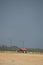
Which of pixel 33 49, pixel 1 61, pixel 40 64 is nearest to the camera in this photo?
pixel 40 64

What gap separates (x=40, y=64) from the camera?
136 cm

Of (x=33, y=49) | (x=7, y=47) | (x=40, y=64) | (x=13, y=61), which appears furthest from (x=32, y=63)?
(x=7, y=47)

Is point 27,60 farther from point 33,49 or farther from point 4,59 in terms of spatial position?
point 33,49

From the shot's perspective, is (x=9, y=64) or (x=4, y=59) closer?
(x=9, y=64)

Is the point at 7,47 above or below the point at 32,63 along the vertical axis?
above

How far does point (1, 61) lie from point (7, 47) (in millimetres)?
1044

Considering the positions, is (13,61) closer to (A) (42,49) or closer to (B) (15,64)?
(B) (15,64)

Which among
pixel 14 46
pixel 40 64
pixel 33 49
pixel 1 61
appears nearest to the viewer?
pixel 40 64

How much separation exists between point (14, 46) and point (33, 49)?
0.38 metres

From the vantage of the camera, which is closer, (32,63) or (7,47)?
(32,63)

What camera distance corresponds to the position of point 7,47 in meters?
2.51

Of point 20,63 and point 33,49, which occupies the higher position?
point 33,49

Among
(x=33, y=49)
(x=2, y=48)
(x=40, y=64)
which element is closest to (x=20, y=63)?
(x=40, y=64)

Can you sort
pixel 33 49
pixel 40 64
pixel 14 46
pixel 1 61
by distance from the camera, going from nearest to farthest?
pixel 40 64 < pixel 1 61 < pixel 33 49 < pixel 14 46
